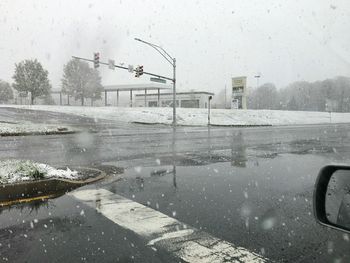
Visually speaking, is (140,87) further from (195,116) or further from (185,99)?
(195,116)

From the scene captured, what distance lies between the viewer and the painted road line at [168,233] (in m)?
4.11

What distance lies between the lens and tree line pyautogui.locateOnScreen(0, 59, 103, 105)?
212 ft

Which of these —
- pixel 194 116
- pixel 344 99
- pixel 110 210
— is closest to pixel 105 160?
pixel 110 210

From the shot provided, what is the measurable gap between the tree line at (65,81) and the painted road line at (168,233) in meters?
63.6

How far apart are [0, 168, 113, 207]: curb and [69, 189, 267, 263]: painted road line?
0.69 meters

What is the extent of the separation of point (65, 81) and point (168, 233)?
2897 inches

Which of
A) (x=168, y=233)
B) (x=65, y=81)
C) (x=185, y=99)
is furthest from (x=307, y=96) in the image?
(x=168, y=233)

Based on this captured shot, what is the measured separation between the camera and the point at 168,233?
4.81m

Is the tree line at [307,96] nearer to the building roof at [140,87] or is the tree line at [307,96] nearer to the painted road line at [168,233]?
the building roof at [140,87]

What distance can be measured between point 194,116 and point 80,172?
3936 centimetres

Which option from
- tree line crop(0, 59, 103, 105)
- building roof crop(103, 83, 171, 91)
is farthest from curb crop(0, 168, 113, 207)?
building roof crop(103, 83, 171, 91)

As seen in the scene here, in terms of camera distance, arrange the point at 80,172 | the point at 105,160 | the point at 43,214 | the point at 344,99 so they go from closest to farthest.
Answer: the point at 43,214 → the point at 80,172 → the point at 105,160 → the point at 344,99

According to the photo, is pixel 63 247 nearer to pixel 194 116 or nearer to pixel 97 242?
pixel 97 242

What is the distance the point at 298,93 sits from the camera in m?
122
